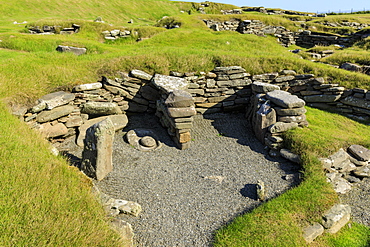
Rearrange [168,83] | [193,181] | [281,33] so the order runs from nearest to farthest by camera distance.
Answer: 1. [193,181]
2. [168,83]
3. [281,33]

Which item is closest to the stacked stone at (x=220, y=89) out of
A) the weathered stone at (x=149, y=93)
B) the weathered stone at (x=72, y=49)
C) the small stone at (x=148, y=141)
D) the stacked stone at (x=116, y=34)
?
the weathered stone at (x=149, y=93)

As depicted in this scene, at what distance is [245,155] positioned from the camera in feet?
30.9

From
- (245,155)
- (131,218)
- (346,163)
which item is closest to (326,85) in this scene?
(346,163)

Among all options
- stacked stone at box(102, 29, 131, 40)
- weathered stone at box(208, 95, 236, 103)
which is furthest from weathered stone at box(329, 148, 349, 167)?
stacked stone at box(102, 29, 131, 40)

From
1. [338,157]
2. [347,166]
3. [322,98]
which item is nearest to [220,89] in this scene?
[322,98]

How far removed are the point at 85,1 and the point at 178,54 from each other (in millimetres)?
31820

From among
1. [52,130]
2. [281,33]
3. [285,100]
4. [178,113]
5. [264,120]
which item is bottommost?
[52,130]

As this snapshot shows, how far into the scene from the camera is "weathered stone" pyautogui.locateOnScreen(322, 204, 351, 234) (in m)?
6.08

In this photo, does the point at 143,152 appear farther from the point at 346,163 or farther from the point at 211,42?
the point at 211,42

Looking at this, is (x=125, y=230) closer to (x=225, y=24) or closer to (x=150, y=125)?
(x=150, y=125)

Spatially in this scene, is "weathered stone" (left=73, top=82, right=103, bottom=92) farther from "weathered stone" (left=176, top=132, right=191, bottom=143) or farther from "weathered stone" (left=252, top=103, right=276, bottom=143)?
"weathered stone" (left=252, top=103, right=276, bottom=143)

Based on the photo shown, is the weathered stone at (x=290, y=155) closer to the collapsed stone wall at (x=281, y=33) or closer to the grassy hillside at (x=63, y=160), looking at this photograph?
the grassy hillside at (x=63, y=160)

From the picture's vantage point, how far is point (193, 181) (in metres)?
7.86

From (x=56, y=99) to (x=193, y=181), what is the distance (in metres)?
6.14
